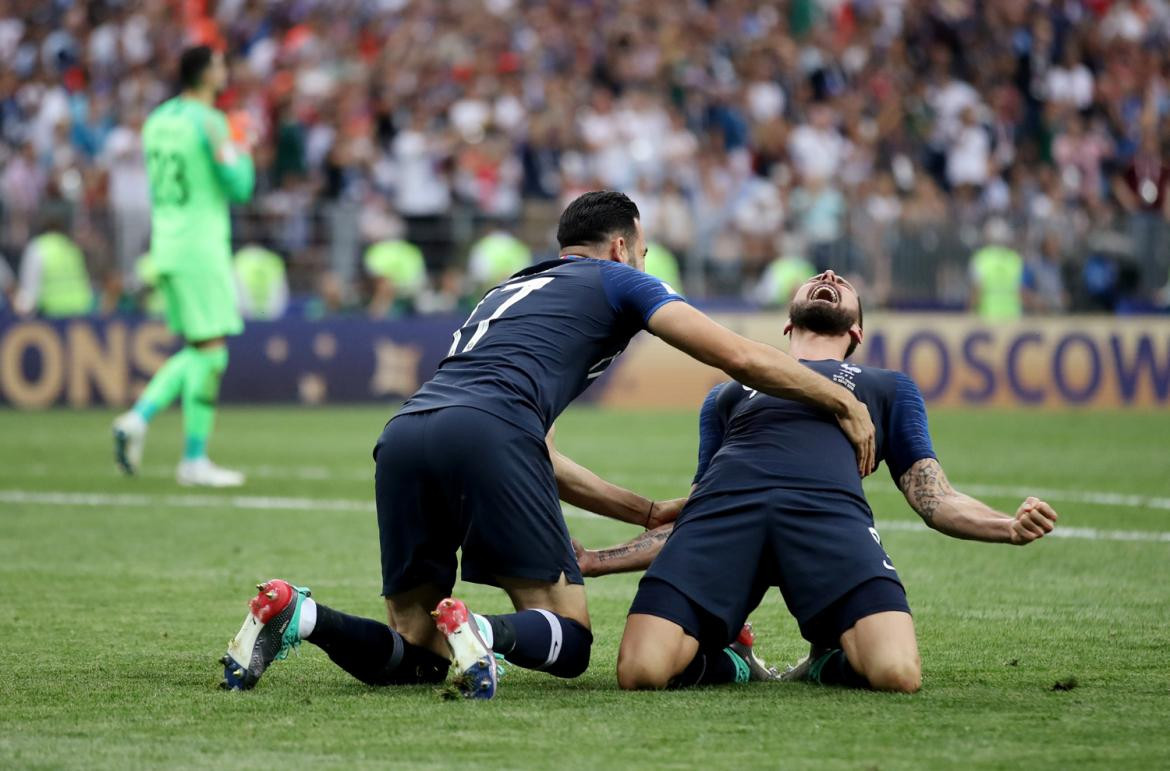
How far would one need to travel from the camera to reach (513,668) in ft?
19.6

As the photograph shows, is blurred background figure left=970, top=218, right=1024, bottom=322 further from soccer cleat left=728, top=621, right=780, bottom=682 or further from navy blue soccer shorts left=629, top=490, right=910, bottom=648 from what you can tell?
navy blue soccer shorts left=629, top=490, right=910, bottom=648

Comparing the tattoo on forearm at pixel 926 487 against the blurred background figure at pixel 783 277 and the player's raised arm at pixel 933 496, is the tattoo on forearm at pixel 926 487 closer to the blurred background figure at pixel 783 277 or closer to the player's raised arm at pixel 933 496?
the player's raised arm at pixel 933 496

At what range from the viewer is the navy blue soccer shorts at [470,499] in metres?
5.11

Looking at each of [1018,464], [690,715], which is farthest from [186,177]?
[690,715]

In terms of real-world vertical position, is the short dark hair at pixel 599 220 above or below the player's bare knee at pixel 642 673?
above

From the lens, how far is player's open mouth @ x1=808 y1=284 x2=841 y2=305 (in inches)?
224

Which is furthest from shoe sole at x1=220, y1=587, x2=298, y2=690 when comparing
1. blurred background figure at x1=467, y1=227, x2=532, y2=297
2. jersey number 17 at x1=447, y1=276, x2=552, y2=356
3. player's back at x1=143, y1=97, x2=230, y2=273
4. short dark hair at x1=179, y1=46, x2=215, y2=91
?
blurred background figure at x1=467, y1=227, x2=532, y2=297

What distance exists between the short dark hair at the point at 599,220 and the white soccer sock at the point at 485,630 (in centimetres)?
129

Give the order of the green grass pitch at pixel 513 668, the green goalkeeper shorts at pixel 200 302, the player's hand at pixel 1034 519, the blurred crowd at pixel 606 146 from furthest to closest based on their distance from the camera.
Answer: the blurred crowd at pixel 606 146
the green goalkeeper shorts at pixel 200 302
the player's hand at pixel 1034 519
the green grass pitch at pixel 513 668

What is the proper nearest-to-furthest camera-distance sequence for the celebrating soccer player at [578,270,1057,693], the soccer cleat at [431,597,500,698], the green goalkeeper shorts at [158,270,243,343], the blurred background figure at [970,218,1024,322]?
the soccer cleat at [431,597,500,698] → the celebrating soccer player at [578,270,1057,693] → the green goalkeeper shorts at [158,270,243,343] → the blurred background figure at [970,218,1024,322]

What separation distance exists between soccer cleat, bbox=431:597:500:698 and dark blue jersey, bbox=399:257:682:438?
62 cm

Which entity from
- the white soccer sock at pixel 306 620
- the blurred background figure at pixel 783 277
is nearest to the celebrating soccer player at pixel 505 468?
the white soccer sock at pixel 306 620

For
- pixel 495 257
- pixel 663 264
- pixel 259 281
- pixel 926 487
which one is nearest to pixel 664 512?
pixel 926 487

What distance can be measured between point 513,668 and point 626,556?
57 centimetres
